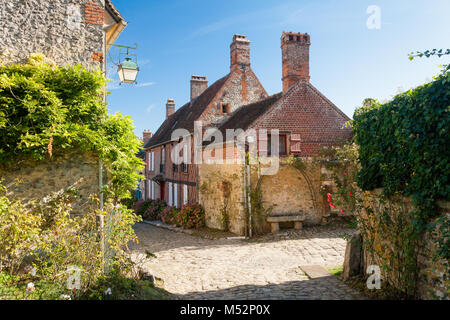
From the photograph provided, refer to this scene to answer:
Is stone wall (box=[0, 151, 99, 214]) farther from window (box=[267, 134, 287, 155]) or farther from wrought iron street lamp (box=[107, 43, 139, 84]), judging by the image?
window (box=[267, 134, 287, 155])

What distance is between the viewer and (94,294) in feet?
16.5

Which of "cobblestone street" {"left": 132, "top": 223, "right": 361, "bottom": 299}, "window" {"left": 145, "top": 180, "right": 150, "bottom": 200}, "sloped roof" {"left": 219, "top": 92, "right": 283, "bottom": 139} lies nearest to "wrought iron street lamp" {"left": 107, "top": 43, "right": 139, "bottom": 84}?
"cobblestone street" {"left": 132, "top": 223, "right": 361, "bottom": 299}

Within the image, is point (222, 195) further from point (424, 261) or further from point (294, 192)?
point (424, 261)

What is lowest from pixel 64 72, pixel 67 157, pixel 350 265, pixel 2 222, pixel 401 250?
pixel 350 265

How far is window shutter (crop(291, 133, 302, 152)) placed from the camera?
13.8 meters

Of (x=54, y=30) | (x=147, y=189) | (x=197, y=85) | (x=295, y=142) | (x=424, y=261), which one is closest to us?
(x=424, y=261)

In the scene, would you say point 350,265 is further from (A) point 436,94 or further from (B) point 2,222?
(B) point 2,222

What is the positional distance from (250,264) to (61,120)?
18.4 ft

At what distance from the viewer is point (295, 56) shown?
565 inches

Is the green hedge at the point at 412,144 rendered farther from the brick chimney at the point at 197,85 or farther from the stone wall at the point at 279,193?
the brick chimney at the point at 197,85

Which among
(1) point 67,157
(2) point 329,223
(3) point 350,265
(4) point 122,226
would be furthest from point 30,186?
(2) point 329,223

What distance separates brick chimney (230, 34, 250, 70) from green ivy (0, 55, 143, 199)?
38.1ft


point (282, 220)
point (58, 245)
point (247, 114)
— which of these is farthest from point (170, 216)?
point (58, 245)

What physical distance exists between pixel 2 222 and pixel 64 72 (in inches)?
124
